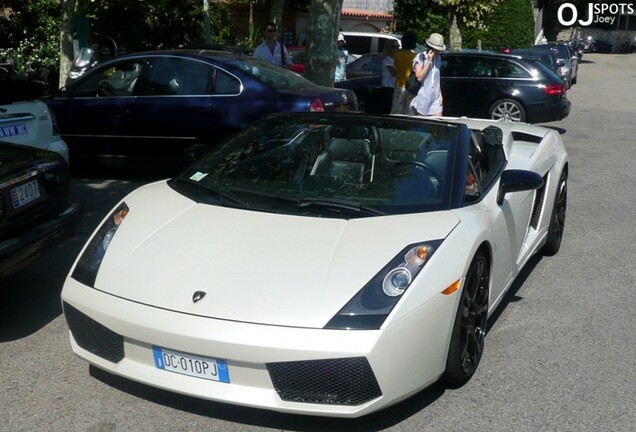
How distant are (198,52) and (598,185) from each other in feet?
16.1

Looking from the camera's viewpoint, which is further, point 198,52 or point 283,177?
point 198,52

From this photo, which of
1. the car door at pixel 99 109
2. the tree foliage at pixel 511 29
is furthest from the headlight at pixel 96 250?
the tree foliage at pixel 511 29

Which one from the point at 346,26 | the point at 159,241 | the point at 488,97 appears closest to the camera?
the point at 159,241

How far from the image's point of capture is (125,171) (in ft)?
33.0

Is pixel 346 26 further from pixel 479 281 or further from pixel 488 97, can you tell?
pixel 479 281

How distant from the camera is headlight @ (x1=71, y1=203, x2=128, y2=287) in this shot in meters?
4.14

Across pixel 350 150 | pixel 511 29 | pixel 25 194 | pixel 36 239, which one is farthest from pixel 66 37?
pixel 511 29

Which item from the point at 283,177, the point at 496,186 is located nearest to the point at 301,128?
the point at 283,177

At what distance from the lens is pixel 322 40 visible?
34.8 ft

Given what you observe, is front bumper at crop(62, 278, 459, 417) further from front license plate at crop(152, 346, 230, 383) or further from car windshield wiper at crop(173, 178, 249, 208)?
car windshield wiper at crop(173, 178, 249, 208)

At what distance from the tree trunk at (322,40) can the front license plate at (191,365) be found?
7514 mm

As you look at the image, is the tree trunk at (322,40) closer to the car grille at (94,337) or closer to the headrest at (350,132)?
the headrest at (350,132)

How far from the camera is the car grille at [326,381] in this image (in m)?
3.48

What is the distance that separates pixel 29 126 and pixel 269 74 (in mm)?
3088
